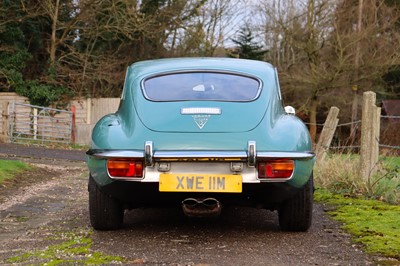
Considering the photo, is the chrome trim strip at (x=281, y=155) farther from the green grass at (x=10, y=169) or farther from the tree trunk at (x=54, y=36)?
the tree trunk at (x=54, y=36)

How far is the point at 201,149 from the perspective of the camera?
4438mm

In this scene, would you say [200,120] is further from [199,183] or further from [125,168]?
[125,168]

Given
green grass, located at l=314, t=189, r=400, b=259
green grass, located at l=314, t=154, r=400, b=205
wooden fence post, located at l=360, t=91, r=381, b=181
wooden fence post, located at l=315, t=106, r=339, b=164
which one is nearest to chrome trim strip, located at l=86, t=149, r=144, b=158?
green grass, located at l=314, t=189, r=400, b=259

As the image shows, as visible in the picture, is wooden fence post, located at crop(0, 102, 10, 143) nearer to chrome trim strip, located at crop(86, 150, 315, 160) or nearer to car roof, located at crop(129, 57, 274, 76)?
car roof, located at crop(129, 57, 274, 76)

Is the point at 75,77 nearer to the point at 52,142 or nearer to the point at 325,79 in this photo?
the point at 52,142

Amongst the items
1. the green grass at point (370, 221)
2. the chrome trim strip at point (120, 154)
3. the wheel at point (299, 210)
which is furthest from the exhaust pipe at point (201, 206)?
the green grass at point (370, 221)

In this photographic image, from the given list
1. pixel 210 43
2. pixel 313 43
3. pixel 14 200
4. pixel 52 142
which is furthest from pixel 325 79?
pixel 14 200

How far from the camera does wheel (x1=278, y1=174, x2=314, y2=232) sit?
16.1 ft

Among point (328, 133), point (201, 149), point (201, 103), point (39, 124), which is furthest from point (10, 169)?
point (39, 124)

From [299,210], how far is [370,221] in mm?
923

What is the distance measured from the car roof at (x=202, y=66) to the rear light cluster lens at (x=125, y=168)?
1.07 m

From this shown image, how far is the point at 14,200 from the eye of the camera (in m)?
7.30

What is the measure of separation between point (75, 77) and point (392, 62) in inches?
558

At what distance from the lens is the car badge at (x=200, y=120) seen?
15.2ft
